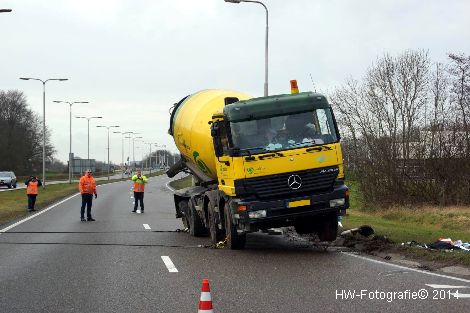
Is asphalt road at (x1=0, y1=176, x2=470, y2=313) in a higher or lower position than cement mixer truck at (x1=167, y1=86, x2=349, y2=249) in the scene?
lower

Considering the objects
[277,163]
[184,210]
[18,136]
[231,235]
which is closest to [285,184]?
[277,163]

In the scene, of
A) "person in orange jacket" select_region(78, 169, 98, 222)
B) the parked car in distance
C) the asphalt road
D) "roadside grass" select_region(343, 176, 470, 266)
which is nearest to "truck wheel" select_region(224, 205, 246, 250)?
the asphalt road

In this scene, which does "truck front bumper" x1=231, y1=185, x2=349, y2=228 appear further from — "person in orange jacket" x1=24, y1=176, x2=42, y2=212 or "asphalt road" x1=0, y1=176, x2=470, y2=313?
"person in orange jacket" x1=24, y1=176, x2=42, y2=212

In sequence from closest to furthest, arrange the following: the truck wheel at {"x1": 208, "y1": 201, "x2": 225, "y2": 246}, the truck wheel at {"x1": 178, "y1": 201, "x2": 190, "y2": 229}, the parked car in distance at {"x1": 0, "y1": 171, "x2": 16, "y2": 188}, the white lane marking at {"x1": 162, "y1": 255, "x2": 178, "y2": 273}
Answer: the white lane marking at {"x1": 162, "y1": 255, "x2": 178, "y2": 273}
the truck wheel at {"x1": 208, "y1": 201, "x2": 225, "y2": 246}
the truck wheel at {"x1": 178, "y1": 201, "x2": 190, "y2": 229}
the parked car in distance at {"x1": 0, "y1": 171, "x2": 16, "y2": 188}

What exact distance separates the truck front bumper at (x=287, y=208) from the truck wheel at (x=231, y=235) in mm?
390

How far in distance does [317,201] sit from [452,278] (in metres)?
3.49

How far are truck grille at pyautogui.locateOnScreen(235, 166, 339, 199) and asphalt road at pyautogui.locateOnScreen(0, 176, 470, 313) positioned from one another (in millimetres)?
1206

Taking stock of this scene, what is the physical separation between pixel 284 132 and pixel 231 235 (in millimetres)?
2398

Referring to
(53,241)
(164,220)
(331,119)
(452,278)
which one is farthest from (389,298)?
(164,220)

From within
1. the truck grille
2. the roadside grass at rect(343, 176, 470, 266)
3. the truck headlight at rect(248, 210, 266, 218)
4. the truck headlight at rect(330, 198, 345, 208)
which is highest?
the truck grille

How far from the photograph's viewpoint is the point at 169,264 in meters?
11.2

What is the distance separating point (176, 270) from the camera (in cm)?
1043

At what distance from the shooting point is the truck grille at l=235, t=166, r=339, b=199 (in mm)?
11961

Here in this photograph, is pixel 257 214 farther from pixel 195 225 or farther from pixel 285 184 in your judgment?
pixel 195 225
